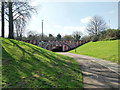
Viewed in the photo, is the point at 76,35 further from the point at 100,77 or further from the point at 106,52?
the point at 100,77

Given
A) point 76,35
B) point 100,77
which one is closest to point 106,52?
point 100,77

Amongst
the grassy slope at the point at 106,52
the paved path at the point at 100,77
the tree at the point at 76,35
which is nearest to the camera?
the paved path at the point at 100,77

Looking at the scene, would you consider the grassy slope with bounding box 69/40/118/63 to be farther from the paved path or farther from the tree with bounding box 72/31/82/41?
the tree with bounding box 72/31/82/41

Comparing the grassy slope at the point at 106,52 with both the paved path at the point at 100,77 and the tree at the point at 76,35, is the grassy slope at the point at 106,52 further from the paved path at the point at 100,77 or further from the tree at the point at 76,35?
the tree at the point at 76,35

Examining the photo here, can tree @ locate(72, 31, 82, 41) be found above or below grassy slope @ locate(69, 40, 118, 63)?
above

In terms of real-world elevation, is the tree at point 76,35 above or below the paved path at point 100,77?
above

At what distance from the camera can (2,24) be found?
11.1 m

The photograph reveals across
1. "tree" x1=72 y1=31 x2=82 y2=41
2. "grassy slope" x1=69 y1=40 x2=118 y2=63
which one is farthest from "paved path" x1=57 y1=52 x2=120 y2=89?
"tree" x1=72 y1=31 x2=82 y2=41

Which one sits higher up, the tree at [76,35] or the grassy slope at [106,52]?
the tree at [76,35]

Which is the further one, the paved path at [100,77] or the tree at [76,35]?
the tree at [76,35]

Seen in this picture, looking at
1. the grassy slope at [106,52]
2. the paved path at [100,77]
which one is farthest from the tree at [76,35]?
the paved path at [100,77]

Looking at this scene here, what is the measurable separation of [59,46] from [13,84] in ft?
81.6

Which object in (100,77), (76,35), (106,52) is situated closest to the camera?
(100,77)

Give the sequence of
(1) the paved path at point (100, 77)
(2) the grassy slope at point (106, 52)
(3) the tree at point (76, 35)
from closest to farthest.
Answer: (1) the paved path at point (100, 77)
(2) the grassy slope at point (106, 52)
(3) the tree at point (76, 35)
